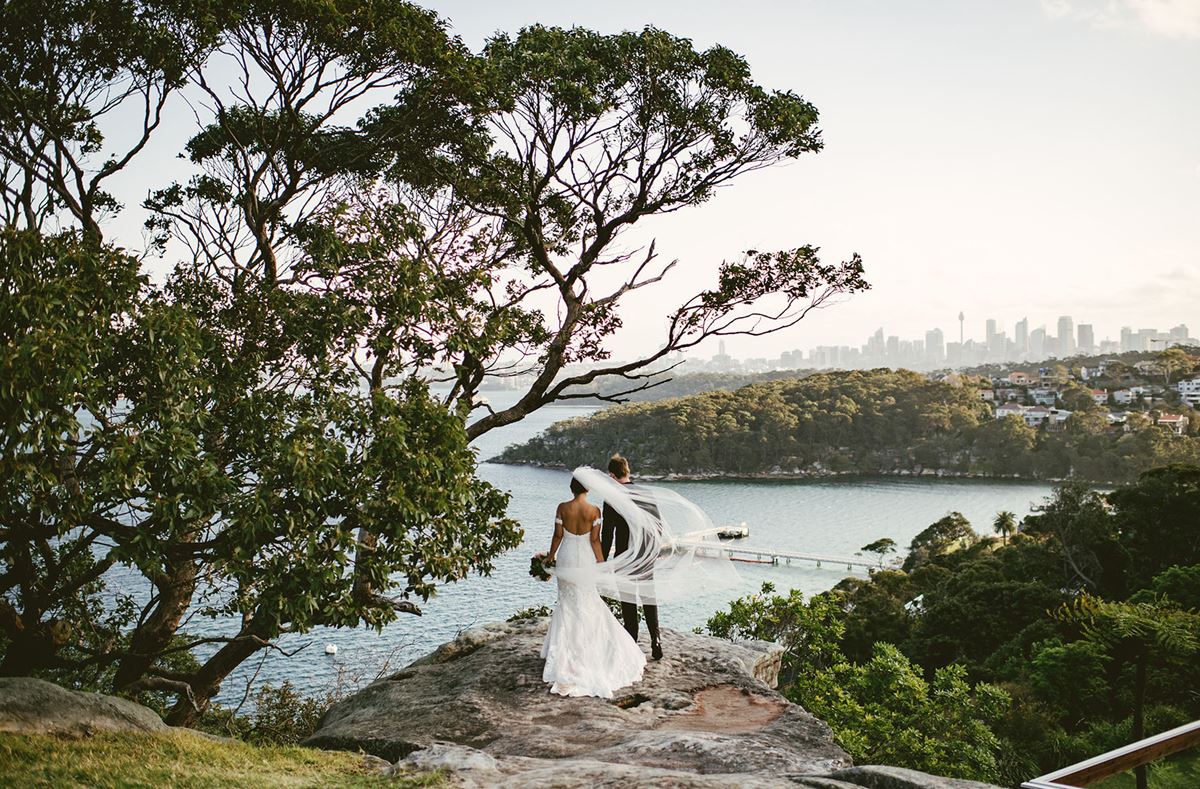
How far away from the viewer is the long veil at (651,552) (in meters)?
7.28

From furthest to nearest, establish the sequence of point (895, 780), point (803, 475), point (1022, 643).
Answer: point (803, 475)
point (1022, 643)
point (895, 780)

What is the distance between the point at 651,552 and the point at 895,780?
3154 mm

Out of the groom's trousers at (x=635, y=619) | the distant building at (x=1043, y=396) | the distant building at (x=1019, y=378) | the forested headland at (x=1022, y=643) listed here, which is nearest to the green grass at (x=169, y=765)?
the groom's trousers at (x=635, y=619)

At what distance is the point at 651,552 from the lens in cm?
762

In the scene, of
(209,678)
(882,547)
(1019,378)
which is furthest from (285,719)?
(1019,378)

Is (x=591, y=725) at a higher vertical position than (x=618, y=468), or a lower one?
lower

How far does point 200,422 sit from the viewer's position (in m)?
5.70

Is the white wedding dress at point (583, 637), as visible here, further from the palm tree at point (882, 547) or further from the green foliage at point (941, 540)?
the palm tree at point (882, 547)

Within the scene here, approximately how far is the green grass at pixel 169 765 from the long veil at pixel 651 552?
2.40 m

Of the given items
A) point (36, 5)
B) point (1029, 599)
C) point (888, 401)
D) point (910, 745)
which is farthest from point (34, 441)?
point (888, 401)

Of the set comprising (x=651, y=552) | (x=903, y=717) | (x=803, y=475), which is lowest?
(x=803, y=475)

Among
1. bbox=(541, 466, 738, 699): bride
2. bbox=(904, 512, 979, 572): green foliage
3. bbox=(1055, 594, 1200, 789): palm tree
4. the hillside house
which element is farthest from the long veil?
the hillside house

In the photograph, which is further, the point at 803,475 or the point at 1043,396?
the point at 1043,396

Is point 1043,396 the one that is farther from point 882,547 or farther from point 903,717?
point 903,717
